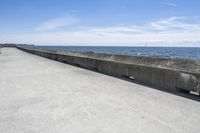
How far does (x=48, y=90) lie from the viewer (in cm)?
841

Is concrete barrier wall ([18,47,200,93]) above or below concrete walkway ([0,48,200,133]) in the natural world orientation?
above

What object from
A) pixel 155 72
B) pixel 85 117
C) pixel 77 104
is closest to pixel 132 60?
pixel 155 72

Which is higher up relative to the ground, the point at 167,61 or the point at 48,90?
the point at 167,61

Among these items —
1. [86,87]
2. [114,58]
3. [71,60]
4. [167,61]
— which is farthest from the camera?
[71,60]

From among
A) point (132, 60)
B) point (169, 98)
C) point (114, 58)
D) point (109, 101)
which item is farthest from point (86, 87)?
point (114, 58)

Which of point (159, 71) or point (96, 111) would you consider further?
point (159, 71)

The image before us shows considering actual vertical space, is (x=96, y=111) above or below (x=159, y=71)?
below

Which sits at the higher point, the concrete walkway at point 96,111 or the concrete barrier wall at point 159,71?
the concrete barrier wall at point 159,71

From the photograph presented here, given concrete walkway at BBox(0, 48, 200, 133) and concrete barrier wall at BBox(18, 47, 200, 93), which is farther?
A: concrete barrier wall at BBox(18, 47, 200, 93)

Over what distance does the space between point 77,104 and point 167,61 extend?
621cm

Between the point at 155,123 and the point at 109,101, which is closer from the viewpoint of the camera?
the point at 155,123

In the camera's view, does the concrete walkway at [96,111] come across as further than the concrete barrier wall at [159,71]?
No

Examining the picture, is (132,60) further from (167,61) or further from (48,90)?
(48,90)

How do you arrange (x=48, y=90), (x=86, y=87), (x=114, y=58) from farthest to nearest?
(x=114, y=58) < (x=86, y=87) < (x=48, y=90)
